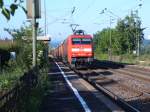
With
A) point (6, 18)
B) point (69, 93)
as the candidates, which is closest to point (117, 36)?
point (69, 93)

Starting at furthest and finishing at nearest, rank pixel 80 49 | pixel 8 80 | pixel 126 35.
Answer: pixel 126 35, pixel 80 49, pixel 8 80

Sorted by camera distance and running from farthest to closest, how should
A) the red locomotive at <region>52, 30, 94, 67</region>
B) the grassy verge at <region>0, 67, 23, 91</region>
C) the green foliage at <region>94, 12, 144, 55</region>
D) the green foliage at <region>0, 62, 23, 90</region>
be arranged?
1. the green foliage at <region>94, 12, 144, 55</region>
2. the red locomotive at <region>52, 30, 94, 67</region>
3. the green foliage at <region>0, 62, 23, 90</region>
4. the grassy verge at <region>0, 67, 23, 91</region>

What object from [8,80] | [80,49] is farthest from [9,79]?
[80,49]

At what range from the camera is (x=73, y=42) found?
158ft

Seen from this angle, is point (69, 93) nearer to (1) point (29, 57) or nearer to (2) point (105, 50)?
(1) point (29, 57)

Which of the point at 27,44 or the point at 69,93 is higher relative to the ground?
the point at 27,44

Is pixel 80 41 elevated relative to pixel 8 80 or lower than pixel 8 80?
elevated

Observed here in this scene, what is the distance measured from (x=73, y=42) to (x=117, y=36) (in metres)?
54.8

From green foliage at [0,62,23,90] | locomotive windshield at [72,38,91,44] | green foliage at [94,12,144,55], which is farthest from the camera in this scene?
green foliage at [94,12,144,55]

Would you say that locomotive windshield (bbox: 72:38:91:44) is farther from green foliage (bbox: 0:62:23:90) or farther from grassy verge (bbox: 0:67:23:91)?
grassy verge (bbox: 0:67:23:91)

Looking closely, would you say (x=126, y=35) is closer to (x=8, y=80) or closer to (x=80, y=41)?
(x=80, y=41)

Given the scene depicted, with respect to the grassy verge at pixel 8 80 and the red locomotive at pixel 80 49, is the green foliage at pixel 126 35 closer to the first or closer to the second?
the red locomotive at pixel 80 49

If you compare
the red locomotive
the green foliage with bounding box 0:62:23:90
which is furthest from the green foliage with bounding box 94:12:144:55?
the green foliage with bounding box 0:62:23:90

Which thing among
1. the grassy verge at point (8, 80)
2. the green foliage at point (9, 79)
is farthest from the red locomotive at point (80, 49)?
the grassy verge at point (8, 80)
